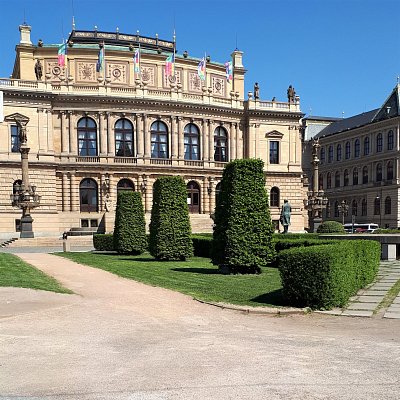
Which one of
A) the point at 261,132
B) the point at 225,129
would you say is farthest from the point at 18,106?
the point at 261,132

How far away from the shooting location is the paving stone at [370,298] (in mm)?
12047

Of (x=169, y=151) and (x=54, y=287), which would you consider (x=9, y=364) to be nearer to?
(x=54, y=287)

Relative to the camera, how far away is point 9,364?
648 cm

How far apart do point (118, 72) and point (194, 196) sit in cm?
1990

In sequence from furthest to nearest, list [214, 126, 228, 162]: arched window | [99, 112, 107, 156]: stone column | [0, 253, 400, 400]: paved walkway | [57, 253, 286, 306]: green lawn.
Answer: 1. [214, 126, 228, 162]: arched window
2. [99, 112, 107, 156]: stone column
3. [57, 253, 286, 306]: green lawn
4. [0, 253, 400, 400]: paved walkway

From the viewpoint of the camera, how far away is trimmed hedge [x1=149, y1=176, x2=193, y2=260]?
81.1 ft

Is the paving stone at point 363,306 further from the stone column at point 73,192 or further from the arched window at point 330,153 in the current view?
the arched window at point 330,153

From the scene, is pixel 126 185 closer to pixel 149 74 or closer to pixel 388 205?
pixel 149 74

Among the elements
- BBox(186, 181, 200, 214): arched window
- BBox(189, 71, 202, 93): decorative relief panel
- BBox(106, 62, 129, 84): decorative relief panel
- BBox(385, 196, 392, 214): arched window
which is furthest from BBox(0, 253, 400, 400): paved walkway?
BBox(385, 196, 392, 214): arched window

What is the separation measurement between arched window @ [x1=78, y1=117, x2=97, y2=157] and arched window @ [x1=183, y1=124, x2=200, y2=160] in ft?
39.9

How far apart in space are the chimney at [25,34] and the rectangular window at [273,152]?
35.9 m

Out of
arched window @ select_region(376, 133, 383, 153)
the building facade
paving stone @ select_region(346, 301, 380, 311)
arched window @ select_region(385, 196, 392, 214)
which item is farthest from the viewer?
arched window @ select_region(376, 133, 383, 153)

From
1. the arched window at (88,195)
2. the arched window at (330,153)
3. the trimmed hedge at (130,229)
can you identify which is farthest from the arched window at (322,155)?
the trimmed hedge at (130,229)

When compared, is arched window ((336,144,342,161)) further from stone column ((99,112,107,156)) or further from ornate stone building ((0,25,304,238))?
stone column ((99,112,107,156))
